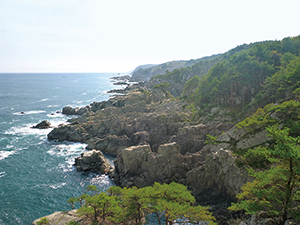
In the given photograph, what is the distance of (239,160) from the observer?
32938mm

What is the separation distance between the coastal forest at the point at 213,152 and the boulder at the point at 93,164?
326 centimetres

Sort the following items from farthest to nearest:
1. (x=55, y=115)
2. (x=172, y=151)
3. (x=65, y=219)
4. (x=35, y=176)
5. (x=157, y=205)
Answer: (x=55, y=115) < (x=35, y=176) < (x=172, y=151) < (x=65, y=219) < (x=157, y=205)

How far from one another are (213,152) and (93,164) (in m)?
30.8

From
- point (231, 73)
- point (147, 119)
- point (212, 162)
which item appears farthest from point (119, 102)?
point (212, 162)

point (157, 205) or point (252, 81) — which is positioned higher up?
point (252, 81)

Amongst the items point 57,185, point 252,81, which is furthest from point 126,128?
point 252,81

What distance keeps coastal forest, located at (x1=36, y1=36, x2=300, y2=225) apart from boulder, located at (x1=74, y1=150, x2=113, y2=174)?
3256mm

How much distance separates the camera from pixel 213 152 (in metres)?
40.8

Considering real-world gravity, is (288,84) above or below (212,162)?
above

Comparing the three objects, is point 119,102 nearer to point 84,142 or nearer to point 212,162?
point 84,142

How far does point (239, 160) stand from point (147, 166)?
19.8 meters

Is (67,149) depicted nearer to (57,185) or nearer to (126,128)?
(126,128)

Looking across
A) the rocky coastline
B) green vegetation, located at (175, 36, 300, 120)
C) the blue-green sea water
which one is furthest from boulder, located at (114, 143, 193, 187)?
green vegetation, located at (175, 36, 300, 120)

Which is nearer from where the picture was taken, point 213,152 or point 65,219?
point 65,219
